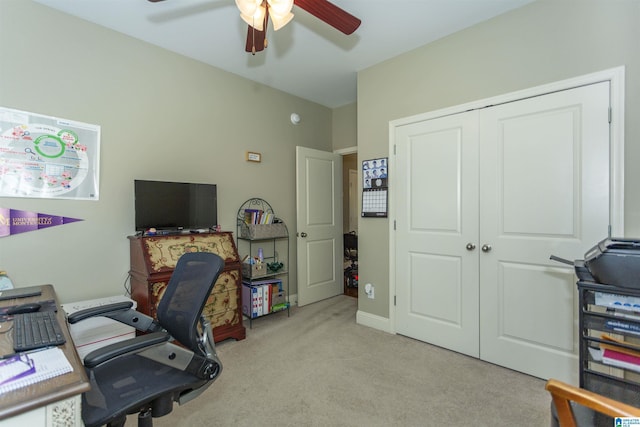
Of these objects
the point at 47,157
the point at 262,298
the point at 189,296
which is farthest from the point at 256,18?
the point at 262,298

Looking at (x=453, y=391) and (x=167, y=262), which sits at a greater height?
(x=167, y=262)

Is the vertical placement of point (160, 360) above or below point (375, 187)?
below

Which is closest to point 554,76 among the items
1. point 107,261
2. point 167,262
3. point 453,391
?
point 453,391

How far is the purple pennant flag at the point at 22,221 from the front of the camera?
6.83ft

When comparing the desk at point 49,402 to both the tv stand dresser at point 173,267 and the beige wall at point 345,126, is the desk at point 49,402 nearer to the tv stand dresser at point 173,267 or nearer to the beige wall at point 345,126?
the tv stand dresser at point 173,267

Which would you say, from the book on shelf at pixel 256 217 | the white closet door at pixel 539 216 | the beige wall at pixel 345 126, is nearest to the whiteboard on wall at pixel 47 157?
the book on shelf at pixel 256 217

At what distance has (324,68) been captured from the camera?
323cm

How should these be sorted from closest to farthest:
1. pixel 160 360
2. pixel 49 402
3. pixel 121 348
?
1. pixel 49 402
2. pixel 121 348
3. pixel 160 360

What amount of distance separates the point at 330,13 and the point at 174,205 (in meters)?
2.05

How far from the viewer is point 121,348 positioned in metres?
1.11

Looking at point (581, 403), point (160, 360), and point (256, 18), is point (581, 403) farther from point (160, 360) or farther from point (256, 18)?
point (256, 18)

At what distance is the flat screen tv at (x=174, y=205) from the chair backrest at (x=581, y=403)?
110 inches

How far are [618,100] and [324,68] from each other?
2431 millimetres

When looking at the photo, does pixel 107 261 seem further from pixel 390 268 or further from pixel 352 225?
pixel 352 225
